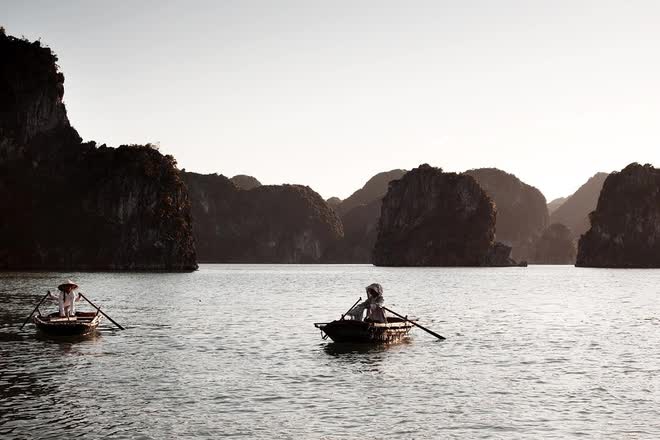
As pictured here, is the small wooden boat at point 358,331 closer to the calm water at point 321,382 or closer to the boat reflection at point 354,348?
the boat reflection at point 354,348

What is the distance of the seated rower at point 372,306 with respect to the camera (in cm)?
4212

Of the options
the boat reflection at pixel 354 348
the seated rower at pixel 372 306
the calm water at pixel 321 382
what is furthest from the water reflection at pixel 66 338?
the seated rower at pixel 372 306

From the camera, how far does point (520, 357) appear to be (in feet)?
126

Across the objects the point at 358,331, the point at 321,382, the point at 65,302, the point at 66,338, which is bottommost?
the point at 321,382

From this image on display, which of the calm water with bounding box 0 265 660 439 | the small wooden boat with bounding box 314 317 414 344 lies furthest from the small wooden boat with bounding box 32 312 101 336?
Result: the small wooden boat with bounding box 314 317 414 344

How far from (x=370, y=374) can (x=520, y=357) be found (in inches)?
386

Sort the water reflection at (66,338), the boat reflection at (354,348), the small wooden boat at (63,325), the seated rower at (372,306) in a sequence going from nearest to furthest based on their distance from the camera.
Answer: the boat reflection at (354,348), the small wooden boat at (63,325), the seated rower at (372,306), the water reflection at (66,338)

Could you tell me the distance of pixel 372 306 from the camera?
42438 mm

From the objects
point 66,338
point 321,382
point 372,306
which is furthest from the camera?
point 66,338

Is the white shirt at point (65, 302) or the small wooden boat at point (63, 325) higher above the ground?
the white shirt at point (65, 302)

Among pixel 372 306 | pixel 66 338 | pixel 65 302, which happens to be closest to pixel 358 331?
pixel 372 306

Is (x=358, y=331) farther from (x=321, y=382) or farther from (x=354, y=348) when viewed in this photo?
(x=321, y=382)

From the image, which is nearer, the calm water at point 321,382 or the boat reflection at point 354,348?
the calm water at point 321,382

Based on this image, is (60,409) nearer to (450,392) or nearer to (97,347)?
(450,392)
